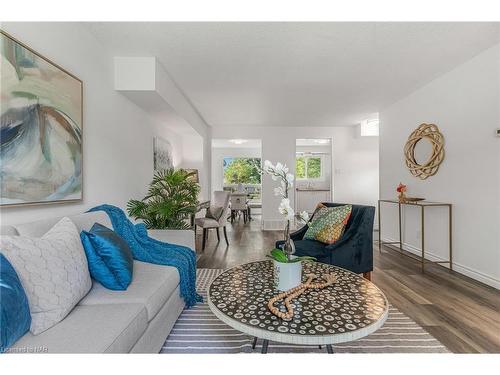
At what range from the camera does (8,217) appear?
1470mm

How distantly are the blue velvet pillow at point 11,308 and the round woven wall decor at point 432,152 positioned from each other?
4.05m

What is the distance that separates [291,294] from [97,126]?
2.23 m

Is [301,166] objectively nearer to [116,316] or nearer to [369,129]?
[369,129]

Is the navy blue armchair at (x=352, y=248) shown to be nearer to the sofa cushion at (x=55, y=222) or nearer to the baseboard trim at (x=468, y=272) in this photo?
the baseboard trim at (x=468, y=272)

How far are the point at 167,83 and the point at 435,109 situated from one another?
3.45m

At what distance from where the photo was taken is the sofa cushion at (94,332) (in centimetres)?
95

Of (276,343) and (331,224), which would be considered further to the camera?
(331,224)

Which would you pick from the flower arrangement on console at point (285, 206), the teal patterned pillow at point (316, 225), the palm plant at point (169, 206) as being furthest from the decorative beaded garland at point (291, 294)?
the palm plant at point (169, 206)

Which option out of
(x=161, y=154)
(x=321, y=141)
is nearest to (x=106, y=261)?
(x=161, y=154)

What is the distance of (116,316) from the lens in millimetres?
1170

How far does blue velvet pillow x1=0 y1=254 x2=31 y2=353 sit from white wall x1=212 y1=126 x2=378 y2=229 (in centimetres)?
505
